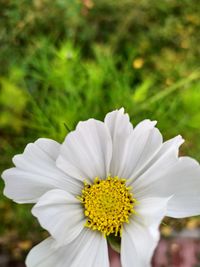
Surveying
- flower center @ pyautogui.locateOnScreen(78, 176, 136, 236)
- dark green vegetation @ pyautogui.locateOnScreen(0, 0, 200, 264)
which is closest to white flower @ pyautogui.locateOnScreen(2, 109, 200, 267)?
flower center @ pyautogui.locateOnScreen(78, 176, 136, 236)

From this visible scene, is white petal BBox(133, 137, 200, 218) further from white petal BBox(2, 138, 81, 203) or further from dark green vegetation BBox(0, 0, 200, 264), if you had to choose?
dark green vegetation BBox(0, 0, 200, 264)

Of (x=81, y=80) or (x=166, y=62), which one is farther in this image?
(x=166, y=62)

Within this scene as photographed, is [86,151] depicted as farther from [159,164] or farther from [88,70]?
[88,70]

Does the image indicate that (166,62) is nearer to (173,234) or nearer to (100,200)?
(173,234)

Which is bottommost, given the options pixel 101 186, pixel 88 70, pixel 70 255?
pixel 70 255

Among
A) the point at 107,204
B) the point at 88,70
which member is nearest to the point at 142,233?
the point at 107,204

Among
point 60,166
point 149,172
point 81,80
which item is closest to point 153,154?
point 149,172

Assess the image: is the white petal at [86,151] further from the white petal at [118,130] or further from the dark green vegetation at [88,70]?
the dark green vegetation at [88,70]
